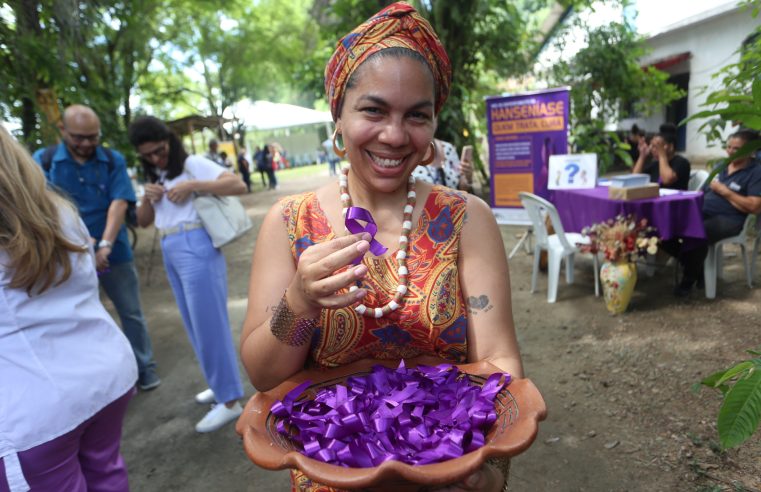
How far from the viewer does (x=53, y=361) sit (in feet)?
5.69

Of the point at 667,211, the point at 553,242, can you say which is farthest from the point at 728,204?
the point at 553,242

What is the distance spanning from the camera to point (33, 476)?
170 centimetres

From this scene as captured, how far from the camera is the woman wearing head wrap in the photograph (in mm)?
1384

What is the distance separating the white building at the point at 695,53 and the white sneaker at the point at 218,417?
38.9 ft

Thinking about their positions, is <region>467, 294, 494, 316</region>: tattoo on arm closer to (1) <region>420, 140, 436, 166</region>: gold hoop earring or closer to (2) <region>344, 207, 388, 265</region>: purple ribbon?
(2) <region>344, 207, 388, 265</region>: purple ribbon

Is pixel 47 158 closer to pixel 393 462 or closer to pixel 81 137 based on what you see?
pixel 81 137

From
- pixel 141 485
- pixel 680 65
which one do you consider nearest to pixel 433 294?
pixel 141 485

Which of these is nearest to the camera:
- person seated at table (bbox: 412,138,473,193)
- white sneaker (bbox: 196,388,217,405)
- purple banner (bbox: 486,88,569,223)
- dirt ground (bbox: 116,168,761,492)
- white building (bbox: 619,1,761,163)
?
dirt ground (bbox: 116,168,761,492)

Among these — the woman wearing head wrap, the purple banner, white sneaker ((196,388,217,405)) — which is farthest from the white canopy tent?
the woman wearing head wrap

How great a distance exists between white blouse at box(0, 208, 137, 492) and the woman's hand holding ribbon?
1130 millimetres

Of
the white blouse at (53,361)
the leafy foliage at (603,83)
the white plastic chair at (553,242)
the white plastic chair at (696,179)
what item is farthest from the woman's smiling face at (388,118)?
the leafy foliage at (603,83)

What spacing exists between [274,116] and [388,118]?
26.6 metres

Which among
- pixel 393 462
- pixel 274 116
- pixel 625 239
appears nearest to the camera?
pixel 393 462

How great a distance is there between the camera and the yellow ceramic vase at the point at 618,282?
5203mm
